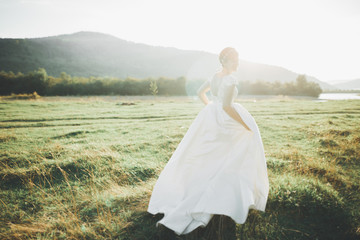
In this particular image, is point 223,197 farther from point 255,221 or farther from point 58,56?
point 58,56

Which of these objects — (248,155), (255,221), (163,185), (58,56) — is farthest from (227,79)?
(58,56)

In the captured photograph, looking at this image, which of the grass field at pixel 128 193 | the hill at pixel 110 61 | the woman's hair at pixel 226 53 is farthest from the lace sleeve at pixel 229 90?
the hill at pixel 110 61

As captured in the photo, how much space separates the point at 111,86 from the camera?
71.7 m

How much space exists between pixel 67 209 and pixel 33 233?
641 millimetres

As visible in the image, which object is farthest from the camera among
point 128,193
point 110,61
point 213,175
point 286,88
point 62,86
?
point 110,61

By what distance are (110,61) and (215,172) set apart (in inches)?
7313

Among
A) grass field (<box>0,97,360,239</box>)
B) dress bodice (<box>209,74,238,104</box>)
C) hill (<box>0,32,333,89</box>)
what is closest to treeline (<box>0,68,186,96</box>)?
hill (<box>0,32,333,89</box>)

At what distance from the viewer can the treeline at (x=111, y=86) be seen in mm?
66875

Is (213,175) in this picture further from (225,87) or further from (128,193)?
(128,193)

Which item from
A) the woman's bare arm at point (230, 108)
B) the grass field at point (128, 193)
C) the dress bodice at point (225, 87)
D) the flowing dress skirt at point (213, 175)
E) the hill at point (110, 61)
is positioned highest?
the hill at point (110, 61)

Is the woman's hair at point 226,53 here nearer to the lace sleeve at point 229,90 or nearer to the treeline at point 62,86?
the lace sleeve at point 229,90

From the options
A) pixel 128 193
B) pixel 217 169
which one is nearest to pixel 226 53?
pixel 217 169

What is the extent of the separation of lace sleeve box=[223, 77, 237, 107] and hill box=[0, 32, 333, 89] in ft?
456

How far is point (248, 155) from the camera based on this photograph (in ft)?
10.3
